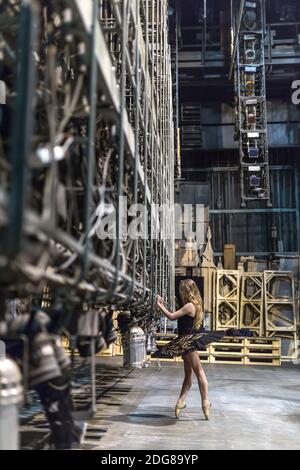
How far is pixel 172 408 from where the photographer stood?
24.5ft

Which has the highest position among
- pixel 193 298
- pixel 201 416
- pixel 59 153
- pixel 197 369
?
pixel 59 153

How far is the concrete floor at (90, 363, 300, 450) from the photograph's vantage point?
5.40 m

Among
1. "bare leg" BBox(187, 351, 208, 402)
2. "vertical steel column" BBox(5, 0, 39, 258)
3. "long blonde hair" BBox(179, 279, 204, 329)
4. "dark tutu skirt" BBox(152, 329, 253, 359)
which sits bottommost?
"bare leg" BBox(187, 351, 208, 402)

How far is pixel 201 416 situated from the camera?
6.80 m

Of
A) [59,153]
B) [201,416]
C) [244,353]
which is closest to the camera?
[59,153]

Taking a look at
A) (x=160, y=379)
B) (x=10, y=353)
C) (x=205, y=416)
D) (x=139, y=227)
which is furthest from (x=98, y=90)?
(x=160, y=379)

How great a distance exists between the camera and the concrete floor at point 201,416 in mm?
5398

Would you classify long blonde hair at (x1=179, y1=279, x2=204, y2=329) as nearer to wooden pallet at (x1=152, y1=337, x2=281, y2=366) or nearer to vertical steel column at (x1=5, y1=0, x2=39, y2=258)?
vertical steel column at (x1=5, y1=0, x2=39, y2=258)

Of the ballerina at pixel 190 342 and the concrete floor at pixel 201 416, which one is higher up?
the ballerina at pixel 190 342

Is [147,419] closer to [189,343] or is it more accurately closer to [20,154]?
[189,343]

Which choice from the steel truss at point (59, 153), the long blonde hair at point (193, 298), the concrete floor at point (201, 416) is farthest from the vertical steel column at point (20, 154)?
the long blonde hair at point (193, 298)

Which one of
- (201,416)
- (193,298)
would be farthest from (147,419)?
(193,298)

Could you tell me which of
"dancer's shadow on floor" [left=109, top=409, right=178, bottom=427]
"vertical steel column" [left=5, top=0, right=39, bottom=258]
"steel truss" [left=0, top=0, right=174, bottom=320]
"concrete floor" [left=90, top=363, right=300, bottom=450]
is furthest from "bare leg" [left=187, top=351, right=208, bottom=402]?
"vertical steel column" [left=5, top=0, right=39, bottom=258]

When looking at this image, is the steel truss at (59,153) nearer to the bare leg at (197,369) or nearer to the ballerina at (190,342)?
the ballerina at (190,342)
